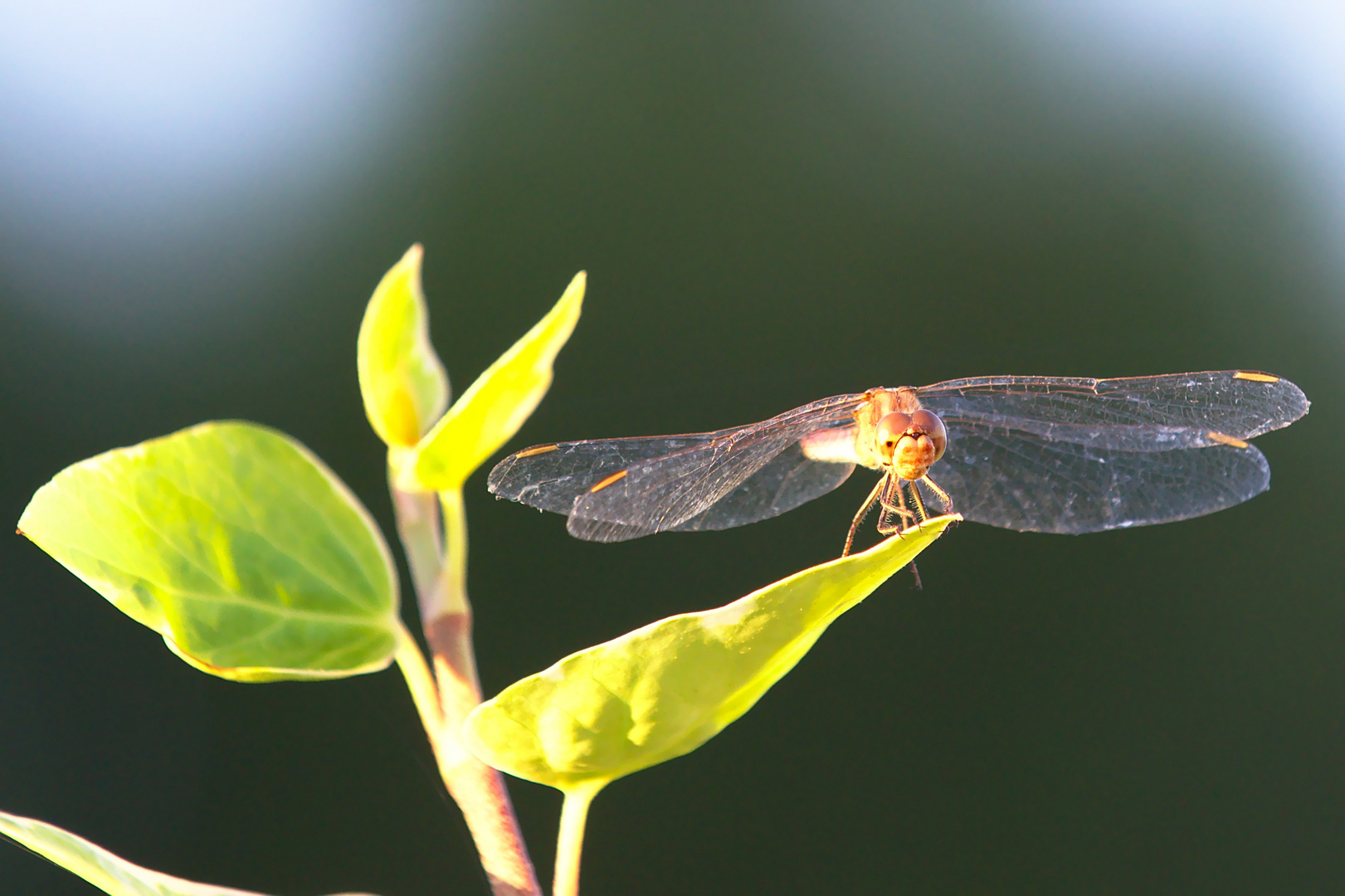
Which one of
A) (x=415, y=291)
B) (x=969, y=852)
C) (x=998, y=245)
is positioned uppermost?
(x=998, y=245)

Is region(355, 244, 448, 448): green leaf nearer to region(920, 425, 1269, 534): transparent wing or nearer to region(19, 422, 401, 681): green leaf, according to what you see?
region(19, 422, 401, 681): green leaf

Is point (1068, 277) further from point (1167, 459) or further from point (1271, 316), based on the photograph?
point (1167, 459)

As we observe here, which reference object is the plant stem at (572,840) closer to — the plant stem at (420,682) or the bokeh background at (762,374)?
the plant stem at (420,682)

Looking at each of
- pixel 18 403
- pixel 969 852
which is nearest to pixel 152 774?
pixel 18 403

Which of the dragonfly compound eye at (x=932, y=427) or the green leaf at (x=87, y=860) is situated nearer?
the green leaf at (x=87, y=860)

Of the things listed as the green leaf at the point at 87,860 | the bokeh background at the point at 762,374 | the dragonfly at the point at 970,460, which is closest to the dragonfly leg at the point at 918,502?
the dragonfly at the point at 970,460

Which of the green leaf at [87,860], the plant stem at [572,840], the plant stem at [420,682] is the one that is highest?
the plant stem at [420,682]

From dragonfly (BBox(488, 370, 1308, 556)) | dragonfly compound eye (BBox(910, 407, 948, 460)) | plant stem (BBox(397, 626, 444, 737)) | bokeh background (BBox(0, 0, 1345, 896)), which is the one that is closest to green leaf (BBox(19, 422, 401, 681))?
plant stem (BBox(397, 626, 444, 737))
